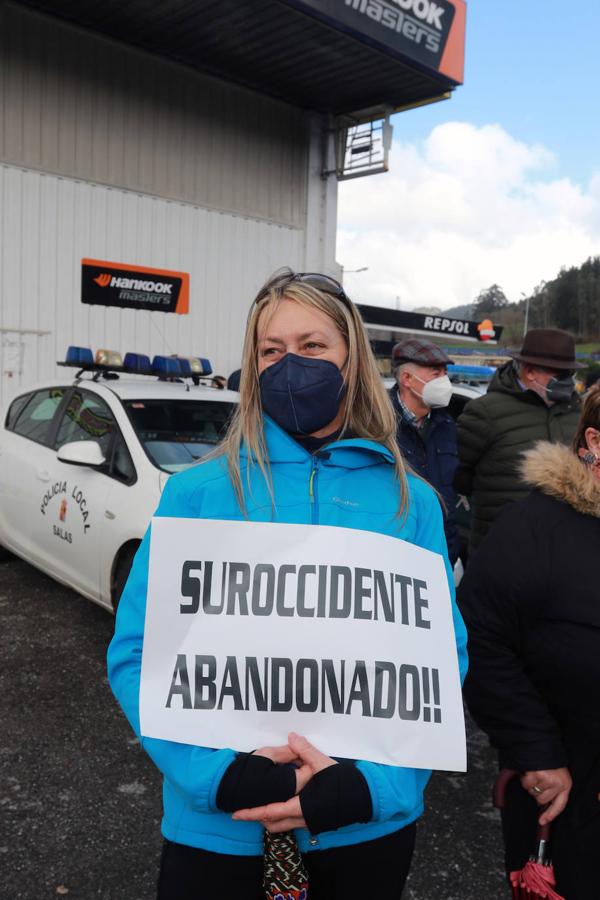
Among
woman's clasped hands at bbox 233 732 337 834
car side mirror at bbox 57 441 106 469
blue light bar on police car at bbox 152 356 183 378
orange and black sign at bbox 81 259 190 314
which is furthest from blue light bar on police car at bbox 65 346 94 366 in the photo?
orange and black sign at bbox 81 259 190 314

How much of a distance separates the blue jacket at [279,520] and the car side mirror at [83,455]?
3235 millimetres

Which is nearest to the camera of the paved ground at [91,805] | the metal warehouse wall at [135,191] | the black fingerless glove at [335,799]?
the black fingerless glove at [335,799]

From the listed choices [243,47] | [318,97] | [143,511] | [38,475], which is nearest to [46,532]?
[38,475]

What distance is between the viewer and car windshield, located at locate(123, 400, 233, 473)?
15.6 feet

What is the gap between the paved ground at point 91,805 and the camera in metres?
2.62

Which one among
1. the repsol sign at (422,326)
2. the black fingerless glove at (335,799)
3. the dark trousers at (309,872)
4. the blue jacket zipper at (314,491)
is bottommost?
the dark trousers at (309,872)

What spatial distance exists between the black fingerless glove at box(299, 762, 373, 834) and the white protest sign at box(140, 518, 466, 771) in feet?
0.17

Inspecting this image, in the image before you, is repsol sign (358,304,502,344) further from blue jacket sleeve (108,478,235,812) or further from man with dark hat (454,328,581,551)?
blue jacket sleeve (108,478,235,812)

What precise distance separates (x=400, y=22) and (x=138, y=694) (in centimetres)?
1317

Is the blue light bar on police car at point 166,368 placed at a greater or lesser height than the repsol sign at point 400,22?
lesser

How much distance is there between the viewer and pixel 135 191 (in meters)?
12.5

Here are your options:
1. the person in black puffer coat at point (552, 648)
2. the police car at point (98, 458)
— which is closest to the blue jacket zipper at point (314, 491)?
the person in black puffer coat at point (552, 648)

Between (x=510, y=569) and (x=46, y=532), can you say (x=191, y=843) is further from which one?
(x=46, y=532)

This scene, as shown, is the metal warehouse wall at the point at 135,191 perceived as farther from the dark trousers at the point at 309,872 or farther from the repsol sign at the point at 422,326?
the dark trousers at the point at 309,872
